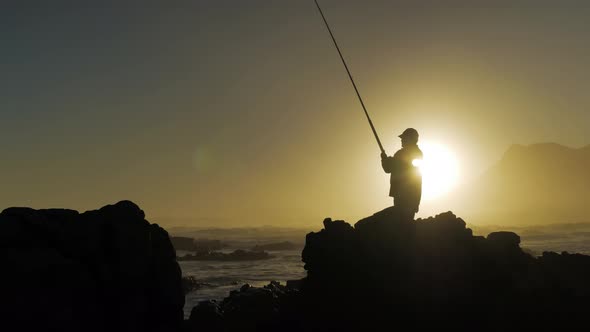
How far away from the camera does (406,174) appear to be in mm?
16078

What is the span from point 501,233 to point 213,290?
26955 millimetres

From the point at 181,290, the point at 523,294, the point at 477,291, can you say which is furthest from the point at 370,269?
the point at 181,290

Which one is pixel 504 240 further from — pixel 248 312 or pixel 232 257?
pixel 232 257

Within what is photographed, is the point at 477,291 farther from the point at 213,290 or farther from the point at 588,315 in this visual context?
the point at 213,290

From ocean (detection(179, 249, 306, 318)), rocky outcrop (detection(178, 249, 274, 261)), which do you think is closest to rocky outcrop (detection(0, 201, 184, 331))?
ocean (detection(179, 249, 306, 318))

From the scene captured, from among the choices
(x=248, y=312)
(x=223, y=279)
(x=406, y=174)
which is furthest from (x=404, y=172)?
(x=223, y=279)

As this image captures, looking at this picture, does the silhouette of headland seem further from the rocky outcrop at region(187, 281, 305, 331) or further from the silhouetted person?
the silhouetted person

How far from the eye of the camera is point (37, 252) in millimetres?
12992

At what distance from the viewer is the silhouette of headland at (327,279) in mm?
12969

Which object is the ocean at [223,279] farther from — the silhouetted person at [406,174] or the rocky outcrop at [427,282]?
the silhouetted person at [406,174]

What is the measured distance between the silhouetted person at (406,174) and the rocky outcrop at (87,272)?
23.0ft

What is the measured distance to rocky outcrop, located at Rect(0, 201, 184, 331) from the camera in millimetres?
12492

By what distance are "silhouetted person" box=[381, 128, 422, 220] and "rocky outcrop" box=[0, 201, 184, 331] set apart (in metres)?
7.01

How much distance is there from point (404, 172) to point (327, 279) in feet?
13.7
